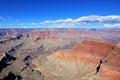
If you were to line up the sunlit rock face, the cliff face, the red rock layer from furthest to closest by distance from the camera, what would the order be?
the sunlit rock face < the cliff face < the red rock layer

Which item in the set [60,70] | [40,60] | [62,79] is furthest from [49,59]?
[62,79]

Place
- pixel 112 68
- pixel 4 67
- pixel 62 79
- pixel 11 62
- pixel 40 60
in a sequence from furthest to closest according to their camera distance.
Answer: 1. pixel 40 60
2. pixel 11 62
3. pixel 4 67
4. pixel 62 79
5. pixel 112 68

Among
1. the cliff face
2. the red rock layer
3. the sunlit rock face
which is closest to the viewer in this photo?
the red rock layer

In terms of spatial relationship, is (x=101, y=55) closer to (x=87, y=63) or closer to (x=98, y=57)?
(x=98, y=57)

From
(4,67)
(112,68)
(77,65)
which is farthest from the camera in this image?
(4,67)

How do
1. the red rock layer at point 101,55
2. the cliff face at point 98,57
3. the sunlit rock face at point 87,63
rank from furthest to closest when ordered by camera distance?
the sunlit rock face at point 87,63
the cliff face at point 98,57
the red rock layer at point 101,55

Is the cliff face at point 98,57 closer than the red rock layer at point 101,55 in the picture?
No

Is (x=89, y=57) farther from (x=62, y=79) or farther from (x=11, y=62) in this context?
(x=11, y=62)

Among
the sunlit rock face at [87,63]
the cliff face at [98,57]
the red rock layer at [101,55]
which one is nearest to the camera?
the red rock layer at [101,55]
